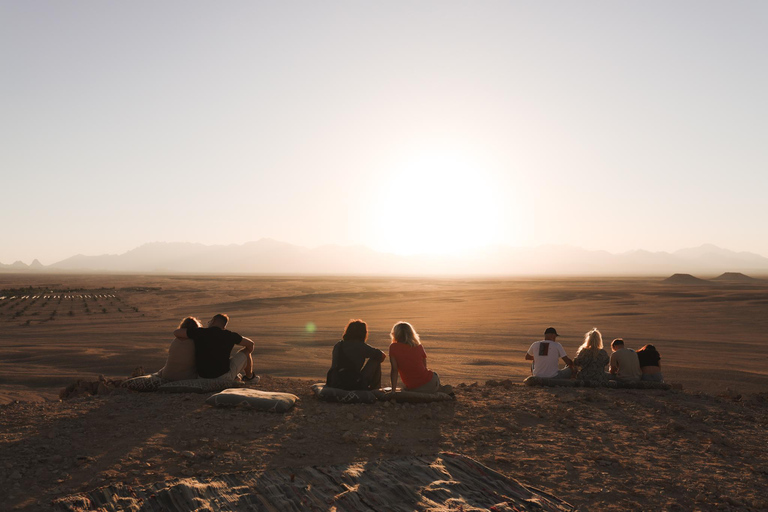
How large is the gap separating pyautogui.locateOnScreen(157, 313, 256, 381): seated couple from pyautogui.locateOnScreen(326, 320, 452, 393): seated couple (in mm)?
1566

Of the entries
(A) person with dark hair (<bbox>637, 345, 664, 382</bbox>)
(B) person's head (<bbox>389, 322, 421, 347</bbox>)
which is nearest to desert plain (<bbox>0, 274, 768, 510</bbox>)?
(A) person with dark hair (<bbox>637, 345, 664, 382</bbox>)

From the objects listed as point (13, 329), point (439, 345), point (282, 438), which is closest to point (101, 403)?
point (282, 438)

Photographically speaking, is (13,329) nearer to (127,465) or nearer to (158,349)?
(158,349)

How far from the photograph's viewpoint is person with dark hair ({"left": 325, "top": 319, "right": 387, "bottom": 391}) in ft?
25.9

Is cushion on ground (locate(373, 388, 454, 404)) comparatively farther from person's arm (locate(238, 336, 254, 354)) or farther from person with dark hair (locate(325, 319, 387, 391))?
person's arm (locate(238, 336, 254, 354))

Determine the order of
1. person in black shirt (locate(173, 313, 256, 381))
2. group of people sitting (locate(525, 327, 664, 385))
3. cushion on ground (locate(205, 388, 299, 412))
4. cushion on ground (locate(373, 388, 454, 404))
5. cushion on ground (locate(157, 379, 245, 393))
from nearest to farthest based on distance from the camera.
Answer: cushion on ground (locate(205, 388, 299, 412)) < cushion on ground (locate(373, 388, 454, 404)) < cushion on ground (locate(157, 379, 245, 393)) < person in black shirt (locate(173, 313, 256, 381)) < group of people sitting (locate(525, 327, 664, 385))

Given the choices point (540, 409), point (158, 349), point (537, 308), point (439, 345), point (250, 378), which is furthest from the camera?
point (537, 308)

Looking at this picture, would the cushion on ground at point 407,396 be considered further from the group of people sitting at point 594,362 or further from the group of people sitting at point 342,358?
the group of people sitting at point 594,362

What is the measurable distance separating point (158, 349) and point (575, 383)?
13666 mm

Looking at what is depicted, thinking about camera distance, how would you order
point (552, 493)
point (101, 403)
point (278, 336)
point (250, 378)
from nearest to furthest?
point (552, 493) → point (101, 403) → point (250, 378) → point (278, 336)

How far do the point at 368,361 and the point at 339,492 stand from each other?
10.8ft

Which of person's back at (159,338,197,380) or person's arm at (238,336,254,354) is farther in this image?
person's arm at (238,336,254,354)

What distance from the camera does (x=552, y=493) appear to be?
521 centimetres

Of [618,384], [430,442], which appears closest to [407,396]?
[430,442]
